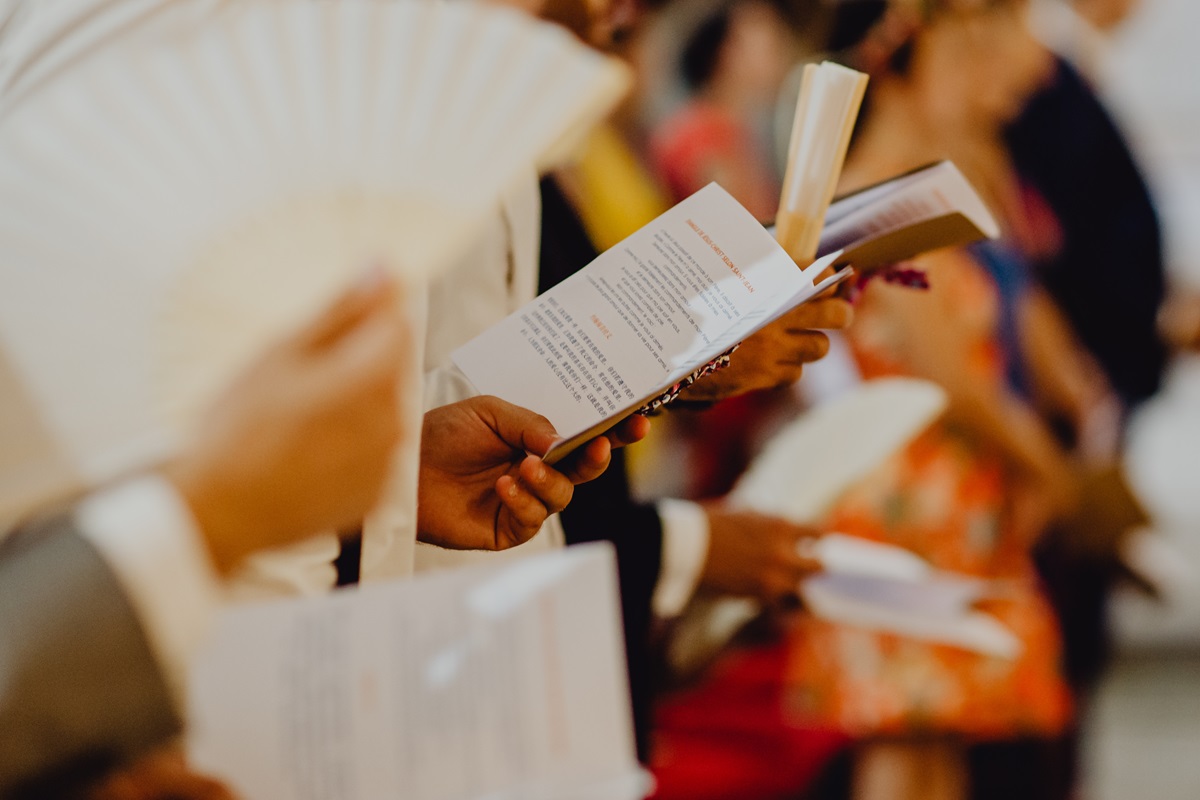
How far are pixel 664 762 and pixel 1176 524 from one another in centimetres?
222

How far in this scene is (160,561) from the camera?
39cm

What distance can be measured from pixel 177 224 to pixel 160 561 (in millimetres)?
151

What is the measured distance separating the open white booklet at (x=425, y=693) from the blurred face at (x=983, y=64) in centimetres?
126

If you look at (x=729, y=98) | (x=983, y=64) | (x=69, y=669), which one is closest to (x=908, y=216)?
(x=69, y=669)

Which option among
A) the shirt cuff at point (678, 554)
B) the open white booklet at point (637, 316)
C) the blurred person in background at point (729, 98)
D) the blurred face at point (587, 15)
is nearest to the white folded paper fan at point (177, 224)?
the open white booklet at point (637, 316)

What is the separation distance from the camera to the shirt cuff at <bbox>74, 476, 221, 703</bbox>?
38 cm

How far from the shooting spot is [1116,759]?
2.33m

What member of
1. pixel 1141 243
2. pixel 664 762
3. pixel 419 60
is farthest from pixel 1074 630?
pixel 419 60

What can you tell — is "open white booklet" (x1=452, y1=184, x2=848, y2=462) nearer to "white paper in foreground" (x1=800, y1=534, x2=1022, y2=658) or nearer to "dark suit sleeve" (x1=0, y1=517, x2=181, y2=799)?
"dark suit sleeve" (x1=0, y1=517, x2=181, y2=799)

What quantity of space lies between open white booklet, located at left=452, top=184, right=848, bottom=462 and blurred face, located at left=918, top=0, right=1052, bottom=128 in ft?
3.37

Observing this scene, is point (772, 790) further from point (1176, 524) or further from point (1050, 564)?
point (1176, 524)

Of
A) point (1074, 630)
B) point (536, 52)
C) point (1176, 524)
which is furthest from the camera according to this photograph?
point (1176, 524)

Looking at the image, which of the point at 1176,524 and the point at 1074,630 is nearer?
the point at 1074,630

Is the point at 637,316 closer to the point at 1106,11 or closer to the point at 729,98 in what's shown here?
the point at 729,98
